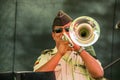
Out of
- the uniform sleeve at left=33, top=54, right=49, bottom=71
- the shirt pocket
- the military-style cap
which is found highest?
the military-style cap

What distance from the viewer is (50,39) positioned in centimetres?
355

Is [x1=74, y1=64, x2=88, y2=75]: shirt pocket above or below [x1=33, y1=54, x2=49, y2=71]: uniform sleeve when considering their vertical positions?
below

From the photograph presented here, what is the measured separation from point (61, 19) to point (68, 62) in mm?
413

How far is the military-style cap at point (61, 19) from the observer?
3.23 m

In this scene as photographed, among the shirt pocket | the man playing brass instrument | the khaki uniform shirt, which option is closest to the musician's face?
the man playing brass instrument

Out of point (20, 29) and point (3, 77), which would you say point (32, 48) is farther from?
point (3, 77)

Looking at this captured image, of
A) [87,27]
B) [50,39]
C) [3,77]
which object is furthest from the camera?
[50,39]

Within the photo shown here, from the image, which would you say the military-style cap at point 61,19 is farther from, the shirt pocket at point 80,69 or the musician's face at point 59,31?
the shirt pocket at point 80,69

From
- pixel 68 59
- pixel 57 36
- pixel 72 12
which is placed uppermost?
pixel 72 12

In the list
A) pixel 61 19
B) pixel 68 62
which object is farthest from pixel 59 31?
pixel 68 62

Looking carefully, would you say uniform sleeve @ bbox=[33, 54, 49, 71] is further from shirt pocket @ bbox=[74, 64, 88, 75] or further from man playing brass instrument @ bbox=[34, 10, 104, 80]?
shirt pocket @ bbox=[74, 64, 88, 75]

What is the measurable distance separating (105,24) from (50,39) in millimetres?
588

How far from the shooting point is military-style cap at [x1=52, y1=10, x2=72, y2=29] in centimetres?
323

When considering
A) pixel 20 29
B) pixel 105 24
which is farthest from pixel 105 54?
pixel 20 29
